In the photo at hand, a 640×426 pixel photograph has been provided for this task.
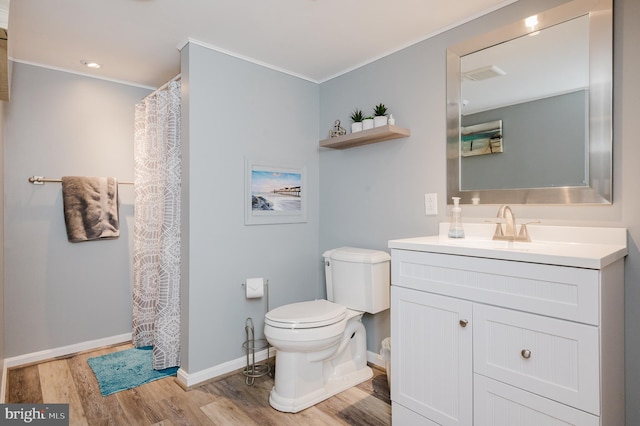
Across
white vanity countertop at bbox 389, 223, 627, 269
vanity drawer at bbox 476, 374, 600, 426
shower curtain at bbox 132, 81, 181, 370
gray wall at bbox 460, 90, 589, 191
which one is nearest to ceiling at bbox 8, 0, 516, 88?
shower curtain at bbox 132, 81, 181, 370

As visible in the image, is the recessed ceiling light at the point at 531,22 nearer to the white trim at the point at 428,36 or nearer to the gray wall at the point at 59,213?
the white trim at the point at 428,36

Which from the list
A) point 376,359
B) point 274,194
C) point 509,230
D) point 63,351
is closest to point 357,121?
point 274,194

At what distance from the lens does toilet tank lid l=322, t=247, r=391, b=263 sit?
235 cm

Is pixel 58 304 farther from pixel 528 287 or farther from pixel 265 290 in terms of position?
pixel 528 287

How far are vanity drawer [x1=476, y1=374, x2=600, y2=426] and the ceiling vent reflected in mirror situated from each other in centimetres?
155

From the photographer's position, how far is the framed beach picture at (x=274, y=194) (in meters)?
2.61

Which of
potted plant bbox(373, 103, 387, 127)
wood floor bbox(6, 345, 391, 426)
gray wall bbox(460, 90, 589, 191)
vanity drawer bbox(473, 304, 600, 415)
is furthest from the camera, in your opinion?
potted plant bbox(373, 103, 387, 127)

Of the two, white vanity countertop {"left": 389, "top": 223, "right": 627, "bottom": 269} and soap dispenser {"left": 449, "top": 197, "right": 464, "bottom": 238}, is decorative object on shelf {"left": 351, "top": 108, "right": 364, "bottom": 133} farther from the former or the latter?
white vanity countertop {"left": 389, "top": 223, "right": 627, "bottom": 269}

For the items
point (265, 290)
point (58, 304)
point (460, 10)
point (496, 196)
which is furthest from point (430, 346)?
point (58, 304)

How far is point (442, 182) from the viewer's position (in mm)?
2211

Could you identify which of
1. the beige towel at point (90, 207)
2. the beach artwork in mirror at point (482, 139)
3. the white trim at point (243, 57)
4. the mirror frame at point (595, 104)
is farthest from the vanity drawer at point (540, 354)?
the beige towel at point (90, 207)

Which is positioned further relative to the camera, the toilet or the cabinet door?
the toilet

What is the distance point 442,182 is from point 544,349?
1.13 m

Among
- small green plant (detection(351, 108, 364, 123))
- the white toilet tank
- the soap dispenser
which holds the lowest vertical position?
the white toilet tank
